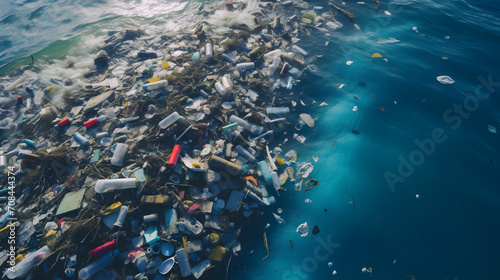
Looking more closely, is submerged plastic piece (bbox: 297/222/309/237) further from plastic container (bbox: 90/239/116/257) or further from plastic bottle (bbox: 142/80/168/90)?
plastic bottle (bbox: 142/80/168/90)

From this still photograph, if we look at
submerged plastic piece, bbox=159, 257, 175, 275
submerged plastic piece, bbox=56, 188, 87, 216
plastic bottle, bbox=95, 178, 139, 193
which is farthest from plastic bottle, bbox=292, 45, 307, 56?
submerged plastic piece, bbox=56, 188, 87, 216

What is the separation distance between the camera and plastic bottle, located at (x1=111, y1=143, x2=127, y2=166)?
5.57 metres

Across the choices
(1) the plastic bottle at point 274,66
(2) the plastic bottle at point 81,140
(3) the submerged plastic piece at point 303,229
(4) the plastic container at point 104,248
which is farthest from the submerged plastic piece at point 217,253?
(1) the plastic bottle at point 274,66

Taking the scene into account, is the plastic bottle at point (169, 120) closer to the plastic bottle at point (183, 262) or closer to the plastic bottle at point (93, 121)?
the plastic bottle at point (93, 121)

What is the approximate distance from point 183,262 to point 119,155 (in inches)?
128

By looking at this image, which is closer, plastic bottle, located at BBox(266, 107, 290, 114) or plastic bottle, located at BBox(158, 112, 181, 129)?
plastic bottle, located at BBox(158, 112, 181, 129)

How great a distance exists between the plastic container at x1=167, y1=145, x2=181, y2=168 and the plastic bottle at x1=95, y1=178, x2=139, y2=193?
0.88 m

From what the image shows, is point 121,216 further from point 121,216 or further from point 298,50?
point 298,50

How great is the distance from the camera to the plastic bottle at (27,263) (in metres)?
4.18

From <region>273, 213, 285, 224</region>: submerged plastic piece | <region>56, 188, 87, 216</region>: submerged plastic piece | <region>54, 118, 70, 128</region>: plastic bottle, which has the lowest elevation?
<region>273, 213, 285, 224</region>: submerged plastic piece

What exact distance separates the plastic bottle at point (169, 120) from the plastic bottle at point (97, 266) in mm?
3296

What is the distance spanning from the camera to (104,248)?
4395 millimetres

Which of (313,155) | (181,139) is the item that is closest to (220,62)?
(181,139)

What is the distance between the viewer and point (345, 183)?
616 centimetres
